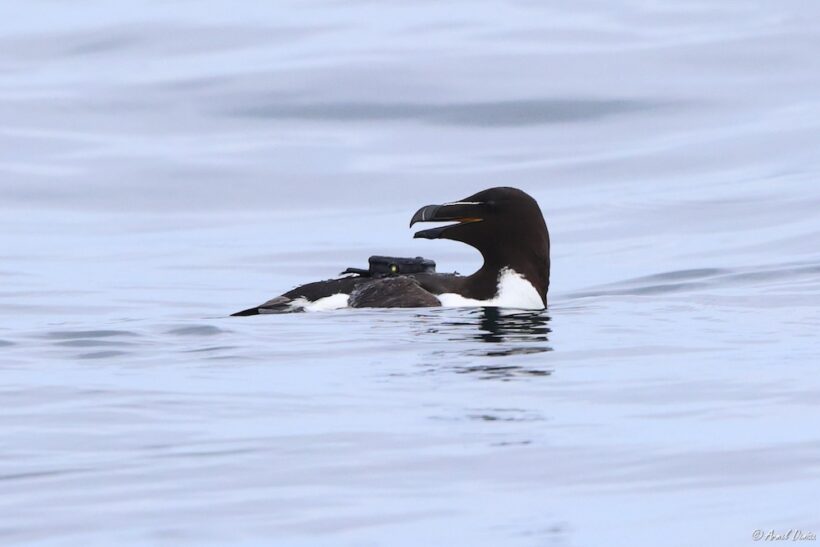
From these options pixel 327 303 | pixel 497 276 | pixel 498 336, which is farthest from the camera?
pixel 497 276

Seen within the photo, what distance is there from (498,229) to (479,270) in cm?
30

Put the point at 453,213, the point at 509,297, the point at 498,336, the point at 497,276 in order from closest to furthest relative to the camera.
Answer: the point at 498,336, the point at 509,297, the point at 497,276, the point at 453,213

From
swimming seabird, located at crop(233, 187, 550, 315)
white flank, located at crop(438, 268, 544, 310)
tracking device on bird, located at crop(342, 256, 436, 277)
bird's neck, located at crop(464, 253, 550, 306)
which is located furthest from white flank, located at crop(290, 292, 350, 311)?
bird's neck, located at crop(464, 253, 550, 306)

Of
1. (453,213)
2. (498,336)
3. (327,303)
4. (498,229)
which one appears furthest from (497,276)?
(498,336)

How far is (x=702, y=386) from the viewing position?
9.16m

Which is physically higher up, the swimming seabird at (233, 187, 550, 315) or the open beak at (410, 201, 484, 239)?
the open beak at (410, 201, 484, 239)

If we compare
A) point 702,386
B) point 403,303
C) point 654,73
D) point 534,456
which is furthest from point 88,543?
point 654,73

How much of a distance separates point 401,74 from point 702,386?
17.6 m

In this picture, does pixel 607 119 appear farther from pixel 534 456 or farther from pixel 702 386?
pixel 534 456

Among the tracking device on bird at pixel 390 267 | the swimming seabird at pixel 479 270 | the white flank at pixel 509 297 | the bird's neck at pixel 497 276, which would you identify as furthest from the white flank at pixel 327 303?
the bird's neck at pixel 497 276

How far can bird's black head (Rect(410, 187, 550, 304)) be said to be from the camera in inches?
492

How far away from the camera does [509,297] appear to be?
485 inches

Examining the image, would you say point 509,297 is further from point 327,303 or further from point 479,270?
point 327,303

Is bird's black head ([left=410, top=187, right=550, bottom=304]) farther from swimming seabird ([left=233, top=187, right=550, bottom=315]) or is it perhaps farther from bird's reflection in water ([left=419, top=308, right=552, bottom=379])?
bird's reflection in water ([left=419, top=308, right=552, bottom=379])
